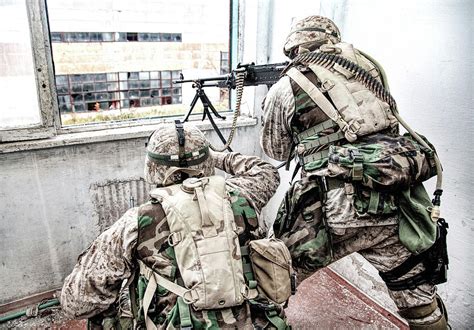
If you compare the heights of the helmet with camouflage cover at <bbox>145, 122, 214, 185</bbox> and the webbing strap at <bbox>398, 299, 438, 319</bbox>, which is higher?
the helmet with camouflage cover at <bbox>145, 122, 214, 185</bbox>

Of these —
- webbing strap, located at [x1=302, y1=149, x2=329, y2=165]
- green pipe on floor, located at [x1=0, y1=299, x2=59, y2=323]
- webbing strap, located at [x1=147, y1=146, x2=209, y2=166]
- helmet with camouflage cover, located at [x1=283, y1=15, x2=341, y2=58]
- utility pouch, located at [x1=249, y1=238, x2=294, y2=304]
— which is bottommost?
green pipe on floor, located at [x1=0, y1=299, x2=59, y2=323]

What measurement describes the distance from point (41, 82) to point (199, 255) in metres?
1.72

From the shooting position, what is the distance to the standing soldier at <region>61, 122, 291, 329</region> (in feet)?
4.18

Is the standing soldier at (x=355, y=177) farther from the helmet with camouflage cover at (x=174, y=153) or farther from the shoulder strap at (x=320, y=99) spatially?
the helmet with camouflage cover at (x=174, y=153)

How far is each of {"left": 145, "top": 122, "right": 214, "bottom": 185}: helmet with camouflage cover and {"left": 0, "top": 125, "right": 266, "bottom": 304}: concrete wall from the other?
1267 millimetres

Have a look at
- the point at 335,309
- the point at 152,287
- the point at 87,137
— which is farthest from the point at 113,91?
the point at 335,309

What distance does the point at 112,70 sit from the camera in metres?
2.70

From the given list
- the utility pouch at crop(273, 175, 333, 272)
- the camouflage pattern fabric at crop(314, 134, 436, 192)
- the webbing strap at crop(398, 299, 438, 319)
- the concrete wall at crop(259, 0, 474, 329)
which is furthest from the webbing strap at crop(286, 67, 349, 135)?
the webbing strap at crop(398, 299, 438, 319)

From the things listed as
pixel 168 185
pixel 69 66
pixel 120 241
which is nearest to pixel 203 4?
pixel 69 66

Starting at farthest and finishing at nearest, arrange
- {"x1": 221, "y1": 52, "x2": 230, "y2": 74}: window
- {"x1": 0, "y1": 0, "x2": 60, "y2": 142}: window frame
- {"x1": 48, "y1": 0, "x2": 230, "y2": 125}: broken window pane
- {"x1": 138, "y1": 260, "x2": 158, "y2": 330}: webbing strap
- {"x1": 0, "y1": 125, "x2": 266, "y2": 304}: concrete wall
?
{"x1": 221, "y1": 52, "x2": 230, "y2": 74}: window, {"x1": 48, "y1": 0, "x2": 230, "y2": 125}: broken window pane, {"x1": 0, "y1": 125, "x2": 266, "y2": 304}: concrete wall, {"x1": 0, "y1": 0, "x2": 60, "y2": 142}: window frame, {"x1": 138, "y1": 260, "x2": 158, "y2": 330}: webbing strap

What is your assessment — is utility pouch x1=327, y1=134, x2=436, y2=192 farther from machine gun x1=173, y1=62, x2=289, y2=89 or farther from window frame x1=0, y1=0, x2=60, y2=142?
window frame x1=0, y1=0, x2=60, y2=142

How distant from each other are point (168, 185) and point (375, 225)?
2.98 ft

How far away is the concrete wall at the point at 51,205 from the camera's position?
93.5 inches

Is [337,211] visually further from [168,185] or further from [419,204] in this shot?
[168,185]
